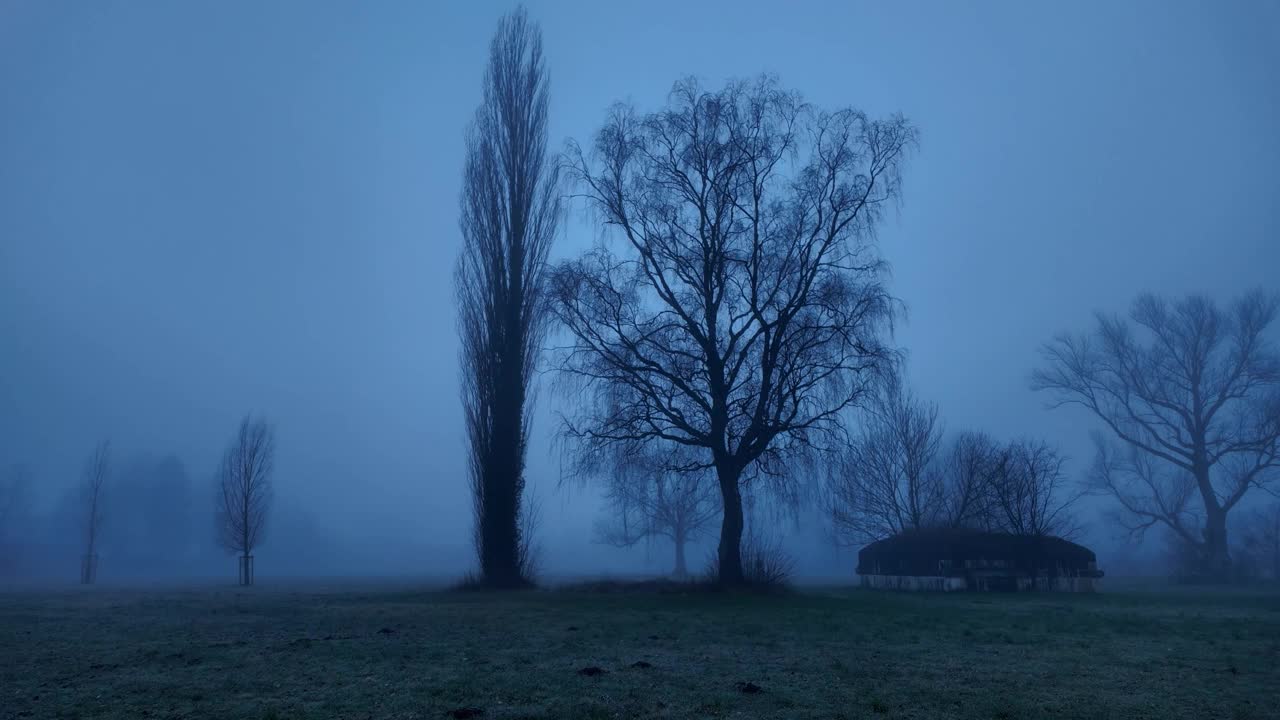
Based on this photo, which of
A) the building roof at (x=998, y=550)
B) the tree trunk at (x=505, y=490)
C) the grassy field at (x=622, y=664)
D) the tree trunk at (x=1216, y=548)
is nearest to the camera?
the grassy field at (x=622, y=664)

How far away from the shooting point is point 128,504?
2876 inches

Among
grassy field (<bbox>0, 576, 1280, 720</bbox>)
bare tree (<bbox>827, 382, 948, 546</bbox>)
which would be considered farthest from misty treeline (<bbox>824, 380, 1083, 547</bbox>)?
grassy field (<bbox>0, 576, 1280, 720</bbox>)

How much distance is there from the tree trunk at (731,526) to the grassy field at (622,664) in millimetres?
5319

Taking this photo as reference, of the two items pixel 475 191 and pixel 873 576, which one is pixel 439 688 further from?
pixel 873 576

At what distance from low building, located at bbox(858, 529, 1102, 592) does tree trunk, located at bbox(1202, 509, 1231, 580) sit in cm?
1795

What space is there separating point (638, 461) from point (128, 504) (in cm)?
6952

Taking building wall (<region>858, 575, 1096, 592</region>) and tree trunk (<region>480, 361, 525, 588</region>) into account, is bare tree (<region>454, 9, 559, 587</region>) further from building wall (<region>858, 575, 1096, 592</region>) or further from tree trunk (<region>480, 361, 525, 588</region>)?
building wall (<region>858, 575, 1096, 592</region>)

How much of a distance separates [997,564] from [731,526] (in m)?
15.1

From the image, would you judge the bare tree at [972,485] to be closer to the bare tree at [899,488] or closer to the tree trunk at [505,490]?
the bare tree at [899,488]

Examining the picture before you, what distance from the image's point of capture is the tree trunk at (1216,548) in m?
44.2

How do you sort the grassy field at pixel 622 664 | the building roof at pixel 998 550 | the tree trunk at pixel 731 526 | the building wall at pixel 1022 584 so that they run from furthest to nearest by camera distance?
the building roof at pixel 998 550
the building wall at pixel 1022 584
the tree trunk at pixel 731 526
the grassy field at pixel 622 664

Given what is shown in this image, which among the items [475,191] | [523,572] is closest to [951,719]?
[523,572]

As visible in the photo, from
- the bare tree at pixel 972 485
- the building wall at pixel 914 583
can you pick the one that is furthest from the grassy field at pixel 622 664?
the bare tree at pixel 972 485

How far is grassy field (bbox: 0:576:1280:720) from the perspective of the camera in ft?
23.0
